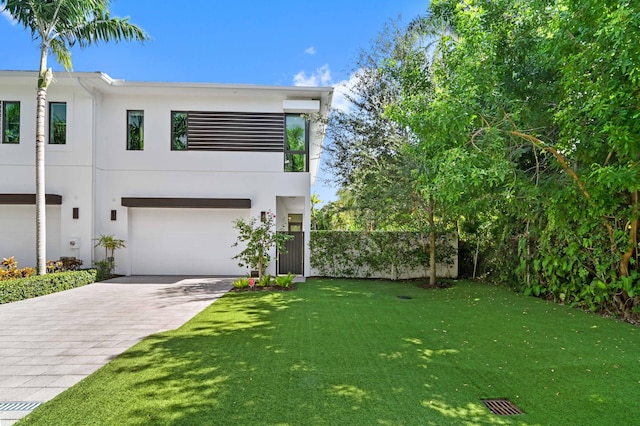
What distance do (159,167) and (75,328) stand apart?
7.07 metres

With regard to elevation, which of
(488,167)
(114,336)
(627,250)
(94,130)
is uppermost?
(94,130)

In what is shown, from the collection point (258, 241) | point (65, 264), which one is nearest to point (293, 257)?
point (258, 241)

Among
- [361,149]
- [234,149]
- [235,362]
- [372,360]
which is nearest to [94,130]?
[234,149]

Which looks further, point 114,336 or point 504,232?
point 504,232

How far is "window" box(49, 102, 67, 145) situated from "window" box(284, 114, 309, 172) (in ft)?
23.4

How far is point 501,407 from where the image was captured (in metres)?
3.04

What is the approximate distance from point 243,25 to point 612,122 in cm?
1138

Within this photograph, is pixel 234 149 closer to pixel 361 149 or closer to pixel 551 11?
pixel 361 149

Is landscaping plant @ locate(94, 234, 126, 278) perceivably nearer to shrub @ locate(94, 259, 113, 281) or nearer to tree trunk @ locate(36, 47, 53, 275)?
shrub @ locate(94, 259, 113, 281)

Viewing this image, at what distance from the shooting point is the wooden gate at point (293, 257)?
11938 mm

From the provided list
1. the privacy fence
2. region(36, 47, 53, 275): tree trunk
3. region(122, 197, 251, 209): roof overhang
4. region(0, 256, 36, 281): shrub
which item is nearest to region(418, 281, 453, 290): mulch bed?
the privacy fence

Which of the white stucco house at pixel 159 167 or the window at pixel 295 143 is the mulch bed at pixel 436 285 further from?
the window at pixel 295 143

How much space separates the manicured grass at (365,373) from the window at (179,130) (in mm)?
7492

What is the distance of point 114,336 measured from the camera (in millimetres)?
5105
